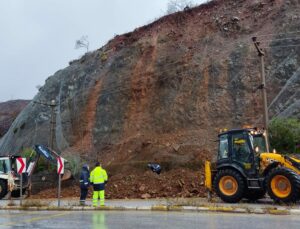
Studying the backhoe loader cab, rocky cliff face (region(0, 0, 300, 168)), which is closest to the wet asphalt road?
the backhoe loader cab

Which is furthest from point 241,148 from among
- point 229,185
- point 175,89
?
point 175,89

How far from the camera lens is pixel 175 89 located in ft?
99.7

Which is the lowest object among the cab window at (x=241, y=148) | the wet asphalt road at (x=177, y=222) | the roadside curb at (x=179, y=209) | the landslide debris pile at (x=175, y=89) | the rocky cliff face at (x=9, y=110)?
the wet asphalt road at (x=177, y=222)

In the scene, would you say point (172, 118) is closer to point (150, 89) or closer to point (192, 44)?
point (150, 89)

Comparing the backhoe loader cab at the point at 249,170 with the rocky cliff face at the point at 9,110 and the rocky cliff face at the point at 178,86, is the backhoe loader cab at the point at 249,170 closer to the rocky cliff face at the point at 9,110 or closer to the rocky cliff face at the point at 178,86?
the rocky cliff face at the point at 178,86

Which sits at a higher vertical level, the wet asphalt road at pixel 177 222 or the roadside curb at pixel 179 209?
the roadside curb at pixel 179 209

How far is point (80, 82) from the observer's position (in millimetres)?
37531

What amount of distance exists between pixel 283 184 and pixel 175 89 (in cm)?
1633

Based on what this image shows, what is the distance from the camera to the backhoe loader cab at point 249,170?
14.9 m

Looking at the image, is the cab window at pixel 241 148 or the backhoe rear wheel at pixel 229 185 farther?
the cab window at pixel 241 148

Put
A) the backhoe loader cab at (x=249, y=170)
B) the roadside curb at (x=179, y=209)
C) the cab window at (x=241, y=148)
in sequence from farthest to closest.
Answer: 1. the cab window at (x=241, y=148)
2. the backhoe loader cab at (x=249, y=170)
3. the roadside curb at (x=179, y=209)

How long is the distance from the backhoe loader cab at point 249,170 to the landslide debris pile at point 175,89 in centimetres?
473

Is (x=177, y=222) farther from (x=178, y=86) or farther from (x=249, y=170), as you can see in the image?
(x=178, y=86)

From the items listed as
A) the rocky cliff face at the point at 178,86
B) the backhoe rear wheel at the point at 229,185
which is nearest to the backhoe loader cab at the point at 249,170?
the backhoe rear wheel at the point at 229,185
